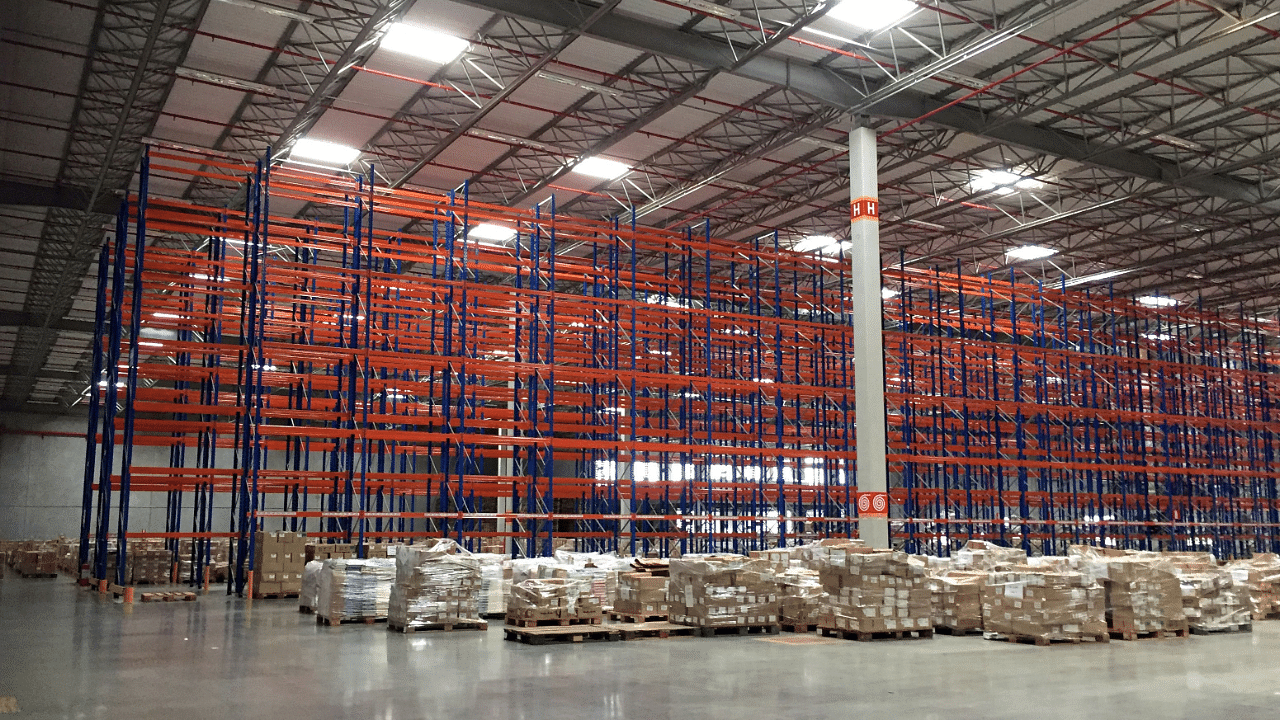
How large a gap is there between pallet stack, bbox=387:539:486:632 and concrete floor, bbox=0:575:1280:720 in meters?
0.33

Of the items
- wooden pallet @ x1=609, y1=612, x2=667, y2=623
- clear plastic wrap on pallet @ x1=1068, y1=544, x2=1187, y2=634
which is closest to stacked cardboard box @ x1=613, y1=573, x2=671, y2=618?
wooden pallet @ x1=609, y1=612, x2=667, y2=623

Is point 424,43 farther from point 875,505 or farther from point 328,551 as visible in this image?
point 875,505

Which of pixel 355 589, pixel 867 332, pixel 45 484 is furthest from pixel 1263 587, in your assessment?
pixel 45 484

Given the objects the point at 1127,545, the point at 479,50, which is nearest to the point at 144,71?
the point at 479,50

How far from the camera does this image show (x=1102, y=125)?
2017 centimetres

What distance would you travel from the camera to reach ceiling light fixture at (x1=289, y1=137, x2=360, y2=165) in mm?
21047

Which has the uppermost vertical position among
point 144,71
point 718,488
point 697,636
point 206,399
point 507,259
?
point 144,71

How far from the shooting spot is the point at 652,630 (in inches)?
479

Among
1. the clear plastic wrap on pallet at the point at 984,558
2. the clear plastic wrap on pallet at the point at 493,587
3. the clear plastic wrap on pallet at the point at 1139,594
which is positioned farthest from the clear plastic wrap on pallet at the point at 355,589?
the clear plastic wrap on pallet at the point at 1139,594

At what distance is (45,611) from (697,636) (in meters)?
9.11

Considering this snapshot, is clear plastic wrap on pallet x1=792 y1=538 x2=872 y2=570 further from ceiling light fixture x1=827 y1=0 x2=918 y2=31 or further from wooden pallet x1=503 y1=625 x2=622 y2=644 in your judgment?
ceiling light fixture x1=827 y1=0 x2=918 y2=31

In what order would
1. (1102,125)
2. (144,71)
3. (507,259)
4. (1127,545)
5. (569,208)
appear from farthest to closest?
(1127,545) < (569,208) < (507,259) < (1102,125) < (144,71)

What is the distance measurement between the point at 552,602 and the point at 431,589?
1.53 meters

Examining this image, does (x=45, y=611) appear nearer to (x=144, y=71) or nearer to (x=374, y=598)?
(x=374, y=598)
